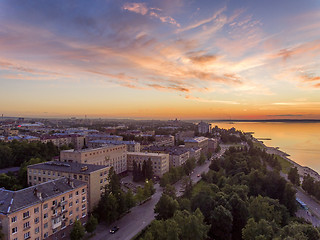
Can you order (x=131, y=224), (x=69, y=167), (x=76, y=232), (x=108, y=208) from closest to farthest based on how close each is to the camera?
(x=76, y=232), (x=108, y=208), (x=131, y=224), (x=69, y=167)

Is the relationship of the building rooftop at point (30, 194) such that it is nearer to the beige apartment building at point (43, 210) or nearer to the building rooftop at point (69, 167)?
the beige apartment building at point (43, 210)

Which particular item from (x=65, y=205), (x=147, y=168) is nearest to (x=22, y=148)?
(x=147, y=168)

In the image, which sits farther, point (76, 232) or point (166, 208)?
point (166, 208)

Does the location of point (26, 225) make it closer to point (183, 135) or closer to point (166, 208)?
point (166, 208)

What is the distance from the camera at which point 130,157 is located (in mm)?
28000

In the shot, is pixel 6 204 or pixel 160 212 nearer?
pixel 6 204

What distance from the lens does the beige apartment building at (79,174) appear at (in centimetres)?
1495

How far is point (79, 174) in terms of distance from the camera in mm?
15086

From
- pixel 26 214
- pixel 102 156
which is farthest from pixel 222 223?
pixel 102 156

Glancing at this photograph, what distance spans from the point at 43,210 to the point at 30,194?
0.96m

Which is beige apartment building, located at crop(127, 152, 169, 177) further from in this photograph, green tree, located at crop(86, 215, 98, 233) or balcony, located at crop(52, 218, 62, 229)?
balcony, located at crop(52, 218, 62, 229)

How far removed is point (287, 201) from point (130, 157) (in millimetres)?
16404

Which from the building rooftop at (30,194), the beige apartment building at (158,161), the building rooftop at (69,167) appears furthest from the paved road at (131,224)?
the beige apartment building at (158,161)

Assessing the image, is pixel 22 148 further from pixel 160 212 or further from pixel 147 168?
pixel 160 212
